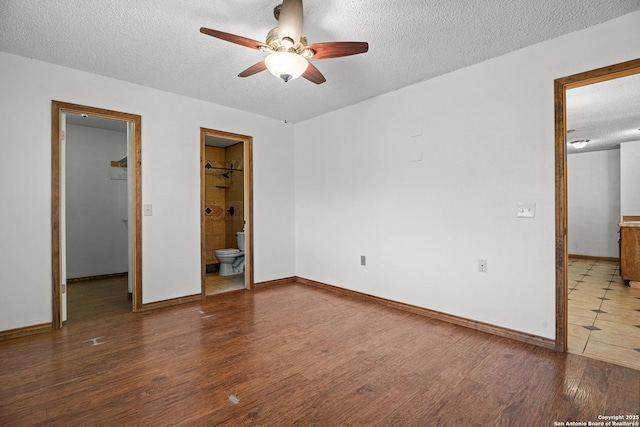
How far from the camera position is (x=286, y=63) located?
1.93m

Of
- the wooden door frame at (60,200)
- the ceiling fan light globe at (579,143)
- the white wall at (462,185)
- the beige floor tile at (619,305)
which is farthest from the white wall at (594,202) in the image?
the wooden door frame at (60,200)

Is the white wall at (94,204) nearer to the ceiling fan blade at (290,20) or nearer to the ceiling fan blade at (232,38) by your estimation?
the ceiling fan blade at (232,38)

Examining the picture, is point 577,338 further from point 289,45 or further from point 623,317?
point 289,45

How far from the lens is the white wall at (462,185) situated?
8.24ft

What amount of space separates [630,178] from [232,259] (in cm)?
806

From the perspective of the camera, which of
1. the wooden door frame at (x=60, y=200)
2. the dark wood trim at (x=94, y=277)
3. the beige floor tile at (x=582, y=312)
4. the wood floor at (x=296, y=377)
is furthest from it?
the dark wood trim at (x=94, y=277)

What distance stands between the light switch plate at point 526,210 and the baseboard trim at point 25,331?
4.43m

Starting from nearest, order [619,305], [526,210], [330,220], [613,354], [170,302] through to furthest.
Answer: [613,354]
[526,210]
[619,305]
[170,302]
[330,220]

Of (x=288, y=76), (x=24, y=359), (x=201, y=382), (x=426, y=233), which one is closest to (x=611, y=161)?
(x=426, y=233)

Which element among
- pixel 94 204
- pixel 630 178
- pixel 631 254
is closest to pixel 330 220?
pixel 94 204

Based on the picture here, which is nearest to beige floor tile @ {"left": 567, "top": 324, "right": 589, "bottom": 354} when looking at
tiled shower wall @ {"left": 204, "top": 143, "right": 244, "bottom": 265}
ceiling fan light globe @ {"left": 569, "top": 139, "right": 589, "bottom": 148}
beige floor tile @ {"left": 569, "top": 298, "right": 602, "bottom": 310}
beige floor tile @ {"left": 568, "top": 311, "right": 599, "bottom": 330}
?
beige floor tile @ {"left": 568, "top": 311, "right": 599, "bottom": 330}

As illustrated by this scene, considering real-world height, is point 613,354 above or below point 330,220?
below

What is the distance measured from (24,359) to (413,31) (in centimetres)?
390

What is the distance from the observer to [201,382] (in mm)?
2021
